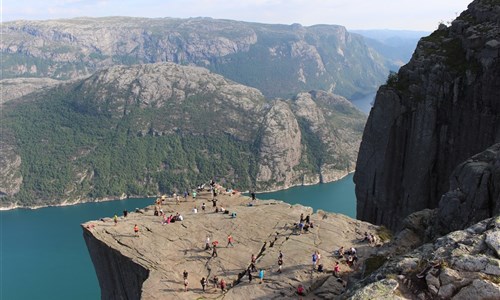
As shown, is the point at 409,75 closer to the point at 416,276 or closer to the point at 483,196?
the point at 483,196

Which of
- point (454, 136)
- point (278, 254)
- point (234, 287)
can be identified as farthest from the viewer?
point (454, 136)

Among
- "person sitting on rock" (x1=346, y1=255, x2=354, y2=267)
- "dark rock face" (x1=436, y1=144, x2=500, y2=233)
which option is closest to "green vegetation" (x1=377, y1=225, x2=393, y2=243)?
"person sitting on rock" (x1=346, y1=255, x2=354, y2=267)

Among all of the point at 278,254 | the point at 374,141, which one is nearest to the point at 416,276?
the point at 278,254

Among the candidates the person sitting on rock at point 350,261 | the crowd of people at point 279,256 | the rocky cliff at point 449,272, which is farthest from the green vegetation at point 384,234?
the rocky cliff at point 449,272

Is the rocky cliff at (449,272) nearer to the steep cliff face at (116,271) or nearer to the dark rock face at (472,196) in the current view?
the dark rock face at (472,196)

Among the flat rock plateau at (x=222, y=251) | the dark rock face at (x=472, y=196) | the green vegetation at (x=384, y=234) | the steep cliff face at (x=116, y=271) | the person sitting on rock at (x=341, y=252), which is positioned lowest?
the steep cliff face at (x=116, y=271)

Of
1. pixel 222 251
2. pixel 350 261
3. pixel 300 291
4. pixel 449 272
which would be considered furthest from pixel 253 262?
pixel 449 272

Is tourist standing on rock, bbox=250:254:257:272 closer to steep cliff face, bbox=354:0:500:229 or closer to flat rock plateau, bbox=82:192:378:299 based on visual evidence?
flat rock plateau, bbox=82:192:378:299
